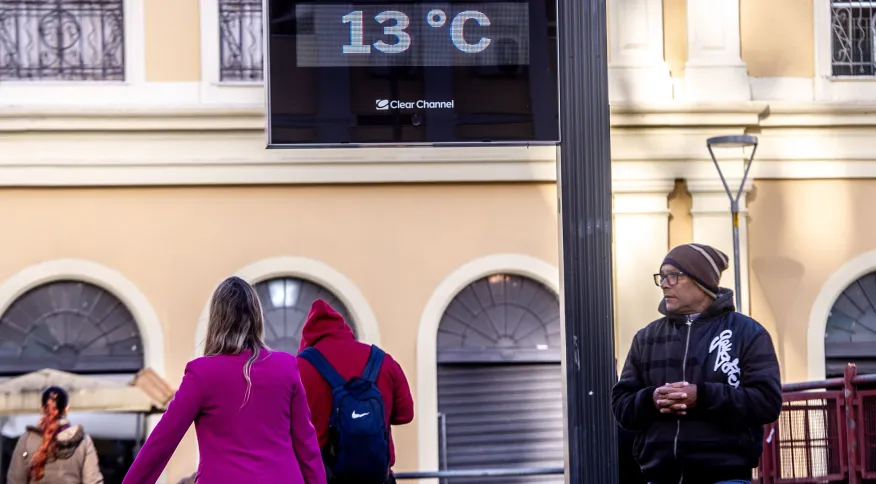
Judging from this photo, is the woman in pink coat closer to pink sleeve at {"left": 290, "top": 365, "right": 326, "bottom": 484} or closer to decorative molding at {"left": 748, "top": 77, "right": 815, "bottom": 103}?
pink sleeve at {"left": 290, "top": 365, "right": 326, "bottom": 484}

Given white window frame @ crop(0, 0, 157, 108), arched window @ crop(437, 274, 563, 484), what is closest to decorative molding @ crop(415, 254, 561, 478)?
arched window @ crop(437, 274, 563, 484)

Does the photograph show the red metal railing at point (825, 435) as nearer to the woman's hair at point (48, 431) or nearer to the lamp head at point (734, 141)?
the lamp head at point (734, 141)

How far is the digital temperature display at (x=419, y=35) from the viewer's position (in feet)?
22.8

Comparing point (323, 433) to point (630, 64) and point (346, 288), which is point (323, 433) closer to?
point (346, 288)

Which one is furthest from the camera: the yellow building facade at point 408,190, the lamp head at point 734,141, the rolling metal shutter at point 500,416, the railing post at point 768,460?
the rolling metal shutter at point 500,416

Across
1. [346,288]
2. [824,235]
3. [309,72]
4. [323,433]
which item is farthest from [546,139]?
[824,235]

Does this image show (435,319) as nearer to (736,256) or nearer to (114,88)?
(736,256)

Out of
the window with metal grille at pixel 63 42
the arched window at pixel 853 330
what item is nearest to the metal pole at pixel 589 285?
the window with metal grille at pixel 63 42

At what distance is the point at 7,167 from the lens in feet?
52.0

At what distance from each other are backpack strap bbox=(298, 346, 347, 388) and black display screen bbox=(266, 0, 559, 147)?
1.00 metres

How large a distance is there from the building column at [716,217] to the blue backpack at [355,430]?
1005 cm

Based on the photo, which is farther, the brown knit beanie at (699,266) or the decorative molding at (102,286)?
the decorative molding at (102,286)

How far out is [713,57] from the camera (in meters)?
16.5

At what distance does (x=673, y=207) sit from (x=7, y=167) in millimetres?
7366
